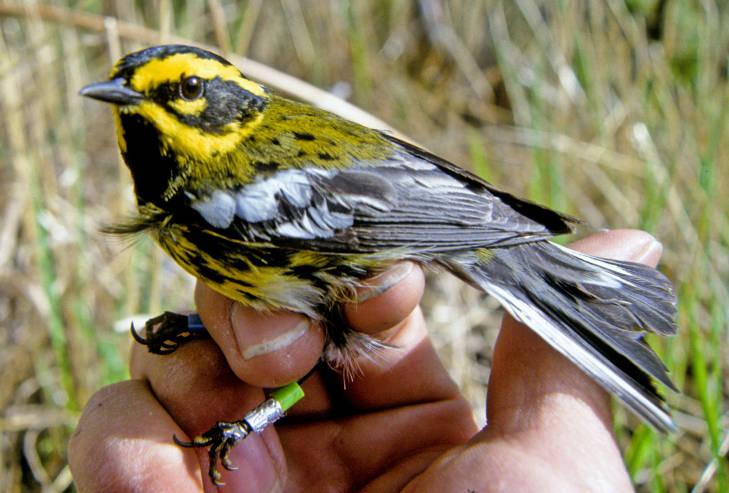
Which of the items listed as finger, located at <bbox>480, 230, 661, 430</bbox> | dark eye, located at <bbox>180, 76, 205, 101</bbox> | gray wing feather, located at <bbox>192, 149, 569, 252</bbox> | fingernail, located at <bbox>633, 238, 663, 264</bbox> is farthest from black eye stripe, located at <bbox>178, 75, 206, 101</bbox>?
fingernail, located at <bbox>633, 238, 663, 264</bbox>

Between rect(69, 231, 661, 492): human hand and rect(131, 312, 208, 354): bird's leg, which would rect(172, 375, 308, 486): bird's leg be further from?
rect(131, 312, 208, 354): bird's leg

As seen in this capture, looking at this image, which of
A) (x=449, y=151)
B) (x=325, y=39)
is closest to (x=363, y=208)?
(x=449, y=151)

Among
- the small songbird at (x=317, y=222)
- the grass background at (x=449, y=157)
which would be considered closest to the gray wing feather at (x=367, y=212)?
the small songbird at (x=317, y=222)

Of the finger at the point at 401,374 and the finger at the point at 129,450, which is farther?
the finger at the point at 401,374

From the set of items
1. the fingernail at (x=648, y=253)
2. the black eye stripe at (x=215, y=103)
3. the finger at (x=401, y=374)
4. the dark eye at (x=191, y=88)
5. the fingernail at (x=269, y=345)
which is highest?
the dark eye at (x=191, y=88)

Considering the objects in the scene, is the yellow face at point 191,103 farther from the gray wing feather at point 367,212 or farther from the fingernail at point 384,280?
the fingernail at point 384,280

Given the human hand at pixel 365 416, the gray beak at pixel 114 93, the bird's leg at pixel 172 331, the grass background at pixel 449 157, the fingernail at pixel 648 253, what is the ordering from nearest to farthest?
the human hand at pixel 365 416
the gray beak at pixel 114 93
the fingernail at pixel 648 253
the bird's leg at pixel 172 331
the grass background at pixel 449 157
